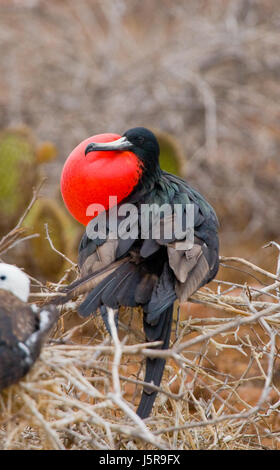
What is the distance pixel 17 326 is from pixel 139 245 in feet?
1.58

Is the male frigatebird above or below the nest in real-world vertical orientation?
above

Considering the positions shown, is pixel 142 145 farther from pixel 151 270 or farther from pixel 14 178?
pixel 14 178

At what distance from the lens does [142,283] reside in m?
1.75

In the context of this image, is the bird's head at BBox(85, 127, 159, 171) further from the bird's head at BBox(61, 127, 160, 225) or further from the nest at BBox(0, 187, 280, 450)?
the nest at BBox(0, 187, 280, 450)

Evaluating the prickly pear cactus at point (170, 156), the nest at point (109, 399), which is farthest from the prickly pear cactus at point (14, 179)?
the nest at point (109, 399)

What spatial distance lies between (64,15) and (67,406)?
5.64 metres

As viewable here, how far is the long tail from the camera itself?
1.61 metres

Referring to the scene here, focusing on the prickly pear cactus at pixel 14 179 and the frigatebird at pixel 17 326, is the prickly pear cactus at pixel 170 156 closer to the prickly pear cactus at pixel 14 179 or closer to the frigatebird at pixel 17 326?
the prickly pear cactus at pixel 14 179

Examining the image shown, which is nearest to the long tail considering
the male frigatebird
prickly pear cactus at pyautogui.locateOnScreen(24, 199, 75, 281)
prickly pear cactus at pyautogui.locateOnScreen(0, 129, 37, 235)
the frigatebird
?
the male frigatebird

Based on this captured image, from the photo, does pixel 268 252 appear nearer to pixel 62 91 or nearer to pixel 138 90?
pixel 138 90

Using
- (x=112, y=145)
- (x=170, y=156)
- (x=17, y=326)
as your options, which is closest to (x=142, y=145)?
(x=112, y=145)

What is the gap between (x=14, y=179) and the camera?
12.7ft

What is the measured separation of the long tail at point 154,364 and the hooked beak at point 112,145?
0.53 meters
